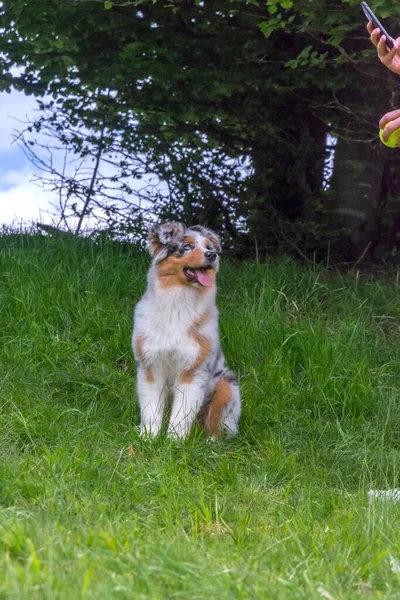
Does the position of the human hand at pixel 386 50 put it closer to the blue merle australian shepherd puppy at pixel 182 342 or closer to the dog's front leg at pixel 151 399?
the blue merle australian shepherd puppy at pixel 182 342

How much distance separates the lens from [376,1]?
266 inches

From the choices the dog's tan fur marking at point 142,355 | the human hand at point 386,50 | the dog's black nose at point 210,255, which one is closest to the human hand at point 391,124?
the human hand at point 386,50

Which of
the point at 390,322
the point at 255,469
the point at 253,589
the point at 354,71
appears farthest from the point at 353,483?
the point at 354,71

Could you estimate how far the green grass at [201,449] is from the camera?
3273 mm

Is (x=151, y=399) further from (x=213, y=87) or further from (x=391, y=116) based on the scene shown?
(x=213, y=87)

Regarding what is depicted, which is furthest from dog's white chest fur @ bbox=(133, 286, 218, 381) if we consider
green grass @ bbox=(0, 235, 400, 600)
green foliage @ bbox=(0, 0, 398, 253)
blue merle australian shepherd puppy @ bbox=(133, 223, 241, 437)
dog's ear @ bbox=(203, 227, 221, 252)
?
green foliage @ bbox=(0, 0, 398, 253)

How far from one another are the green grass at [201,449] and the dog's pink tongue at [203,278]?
42.6 inches

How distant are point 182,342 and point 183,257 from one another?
0.64 metres

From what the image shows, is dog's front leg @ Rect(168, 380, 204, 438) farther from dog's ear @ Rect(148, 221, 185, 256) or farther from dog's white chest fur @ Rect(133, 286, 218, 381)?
dog's ear @ Rect(148, 221, 185, 256)

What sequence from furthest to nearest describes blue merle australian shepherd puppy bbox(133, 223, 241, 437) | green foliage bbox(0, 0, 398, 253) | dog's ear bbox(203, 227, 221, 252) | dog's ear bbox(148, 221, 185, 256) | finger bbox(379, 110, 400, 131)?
green foliage bbox(0, 0, 398, 253)
dog's ear bbox(203, 227, 221, 252)
dog's ear bbox(148, 221, 185, 256)
blue merle australian shepherd puppy bbox(133, 223, 241, 437)
finger bbox(379, 110, 400, 131)

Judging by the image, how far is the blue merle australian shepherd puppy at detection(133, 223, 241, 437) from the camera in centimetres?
594

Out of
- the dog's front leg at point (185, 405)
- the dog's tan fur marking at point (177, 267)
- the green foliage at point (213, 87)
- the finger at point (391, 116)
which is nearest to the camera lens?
the finger at point (391, 116)

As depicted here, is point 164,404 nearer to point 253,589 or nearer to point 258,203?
point 253,589

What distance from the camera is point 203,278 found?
6086mm
